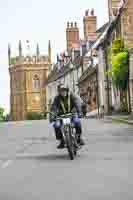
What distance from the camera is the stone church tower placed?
6009 inches

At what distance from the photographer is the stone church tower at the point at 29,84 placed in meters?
153

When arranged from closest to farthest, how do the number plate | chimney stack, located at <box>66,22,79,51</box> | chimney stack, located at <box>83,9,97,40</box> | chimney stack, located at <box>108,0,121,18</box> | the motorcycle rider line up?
1. the number plate
2. the motorcycle rider
3. chimney stack, located at <box>108,0,121,18</box>
4. chimney stack, located at <box>83,9,97,40</box>
5. chimney stack, located at <box>66,22,79,51</box>

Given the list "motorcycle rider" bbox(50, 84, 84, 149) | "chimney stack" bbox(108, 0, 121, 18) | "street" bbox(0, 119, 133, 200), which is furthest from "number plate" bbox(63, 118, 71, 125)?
"chimney stack" bbox(108, 0, 121, 18)

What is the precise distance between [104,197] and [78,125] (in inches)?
289

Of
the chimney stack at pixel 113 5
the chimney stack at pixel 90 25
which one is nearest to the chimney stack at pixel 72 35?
the chimney stack at pixel 90 25

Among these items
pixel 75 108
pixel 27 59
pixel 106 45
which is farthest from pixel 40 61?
pixel 75 108

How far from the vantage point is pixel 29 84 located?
153 metres

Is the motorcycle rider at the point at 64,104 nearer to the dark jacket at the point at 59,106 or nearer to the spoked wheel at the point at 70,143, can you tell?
the dark jacket at the point at 59,106

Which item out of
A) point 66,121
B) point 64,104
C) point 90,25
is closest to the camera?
point 66,121

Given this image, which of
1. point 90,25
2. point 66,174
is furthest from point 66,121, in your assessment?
point 90,25

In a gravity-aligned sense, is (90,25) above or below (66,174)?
above

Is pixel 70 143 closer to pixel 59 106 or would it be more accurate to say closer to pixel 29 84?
pixel 59 106

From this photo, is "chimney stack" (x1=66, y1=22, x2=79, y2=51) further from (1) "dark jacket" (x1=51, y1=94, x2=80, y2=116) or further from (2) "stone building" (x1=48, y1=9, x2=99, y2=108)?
(1) "dark jacket" (x1=51, y1=94, x2=80, y2=116)

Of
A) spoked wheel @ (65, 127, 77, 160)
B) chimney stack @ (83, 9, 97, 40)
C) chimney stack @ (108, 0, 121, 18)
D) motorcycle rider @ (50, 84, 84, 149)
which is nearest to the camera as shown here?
spoked wheel @ (65, 127, 77, 160)
